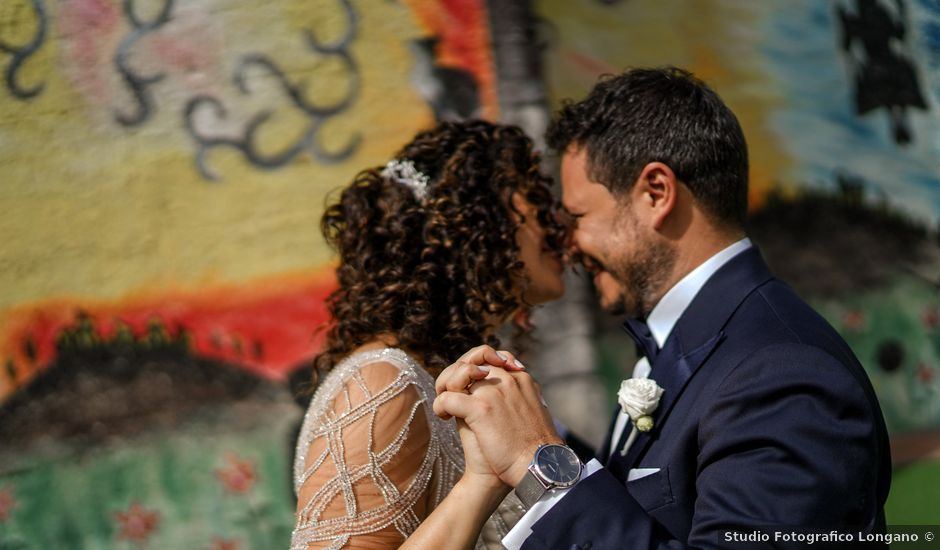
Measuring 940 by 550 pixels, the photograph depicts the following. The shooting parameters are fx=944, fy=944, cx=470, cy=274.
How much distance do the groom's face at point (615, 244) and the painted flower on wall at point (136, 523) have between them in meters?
1.81

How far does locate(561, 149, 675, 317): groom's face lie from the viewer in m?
2.45

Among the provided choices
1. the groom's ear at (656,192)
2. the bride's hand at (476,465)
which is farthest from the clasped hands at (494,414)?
the groom's ear at (656,192)

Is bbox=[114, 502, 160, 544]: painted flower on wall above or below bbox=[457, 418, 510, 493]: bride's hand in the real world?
below

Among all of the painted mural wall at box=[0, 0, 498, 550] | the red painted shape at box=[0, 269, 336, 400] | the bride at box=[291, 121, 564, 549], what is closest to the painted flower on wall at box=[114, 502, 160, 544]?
the painted mural wall at box=[0, 0, 498, 550]

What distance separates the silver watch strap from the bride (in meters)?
0.09

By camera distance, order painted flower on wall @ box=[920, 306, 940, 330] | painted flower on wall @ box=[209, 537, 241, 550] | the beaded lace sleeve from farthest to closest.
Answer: painted flower on wall @ box=[920, 306, 940, 330]
painted flower on wall @ box=[209, 537, 241, 550]
the beaded lace sleeve

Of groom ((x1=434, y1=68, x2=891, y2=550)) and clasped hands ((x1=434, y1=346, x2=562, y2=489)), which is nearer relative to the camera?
groom ((x1=434, y1=68, x2=891, y2=550))

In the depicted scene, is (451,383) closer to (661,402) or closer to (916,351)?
(661,402)

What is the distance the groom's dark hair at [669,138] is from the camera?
2396 millimetres

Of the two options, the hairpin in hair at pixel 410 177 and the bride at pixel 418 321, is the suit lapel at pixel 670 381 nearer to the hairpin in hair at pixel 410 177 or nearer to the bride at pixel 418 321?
the bride at pixel 418 321

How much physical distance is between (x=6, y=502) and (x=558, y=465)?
2.20 meters

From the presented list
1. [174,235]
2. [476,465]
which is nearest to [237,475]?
[174,235]

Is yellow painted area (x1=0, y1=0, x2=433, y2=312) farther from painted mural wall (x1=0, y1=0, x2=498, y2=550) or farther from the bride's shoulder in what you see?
the bride's shoulder

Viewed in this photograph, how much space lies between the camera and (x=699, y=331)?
2.27 metres
